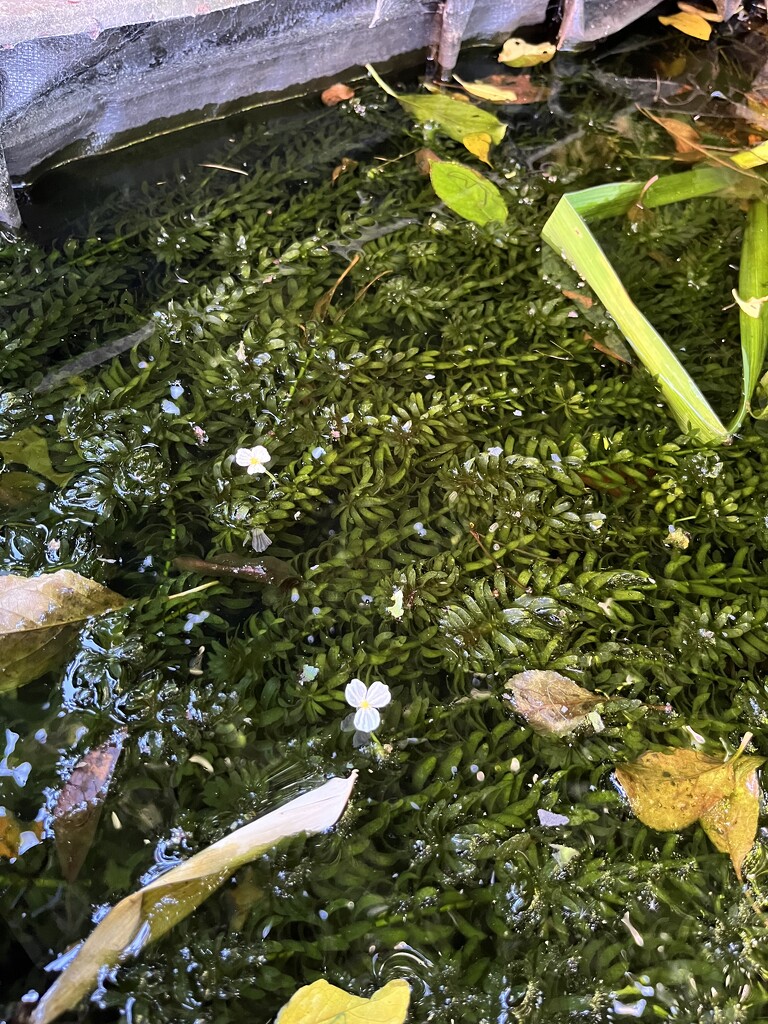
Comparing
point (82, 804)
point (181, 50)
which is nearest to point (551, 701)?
point (82, 804)

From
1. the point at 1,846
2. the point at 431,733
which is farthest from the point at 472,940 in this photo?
the point at 1,846

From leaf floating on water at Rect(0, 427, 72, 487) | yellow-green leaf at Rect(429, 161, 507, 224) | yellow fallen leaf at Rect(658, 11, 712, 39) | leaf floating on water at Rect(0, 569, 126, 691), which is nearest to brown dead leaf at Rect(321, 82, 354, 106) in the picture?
yellow-green leaf at Rect(429, 161, 507, 224)

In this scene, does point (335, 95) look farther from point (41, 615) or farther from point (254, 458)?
point (41, 615)

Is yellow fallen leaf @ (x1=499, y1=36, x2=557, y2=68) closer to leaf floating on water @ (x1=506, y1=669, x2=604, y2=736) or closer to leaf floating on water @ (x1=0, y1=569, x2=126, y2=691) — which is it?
leaf floating on water @ (x1=506, y1=669, x2=604, y2=736)

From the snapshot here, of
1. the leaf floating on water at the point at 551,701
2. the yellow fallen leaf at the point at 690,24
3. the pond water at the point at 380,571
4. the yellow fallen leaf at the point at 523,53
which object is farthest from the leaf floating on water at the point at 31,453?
the yellow fallen leaf at the point at 690,24

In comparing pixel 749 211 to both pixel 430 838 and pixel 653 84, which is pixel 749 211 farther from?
pixel 430 838
